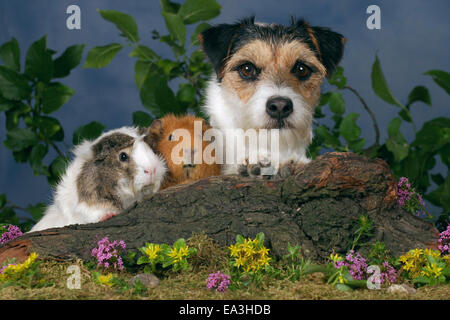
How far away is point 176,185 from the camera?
3857 mm

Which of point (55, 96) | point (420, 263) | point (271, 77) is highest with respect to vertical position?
point (271, 77)

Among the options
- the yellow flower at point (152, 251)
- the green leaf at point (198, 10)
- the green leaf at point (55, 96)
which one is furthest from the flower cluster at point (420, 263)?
the green leaf at point (55, 96)

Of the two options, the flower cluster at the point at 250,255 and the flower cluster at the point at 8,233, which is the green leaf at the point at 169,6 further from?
the flower cluster at the point at 250,255

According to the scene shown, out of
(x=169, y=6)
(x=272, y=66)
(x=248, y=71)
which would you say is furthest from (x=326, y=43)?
(x=169, y=6)

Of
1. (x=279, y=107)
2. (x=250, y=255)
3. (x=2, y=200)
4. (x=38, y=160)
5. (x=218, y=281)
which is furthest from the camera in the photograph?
(x=2, y=200)

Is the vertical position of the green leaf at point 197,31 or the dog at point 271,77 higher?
the green leaf at point 197,31

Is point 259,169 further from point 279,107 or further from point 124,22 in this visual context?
point 124,22

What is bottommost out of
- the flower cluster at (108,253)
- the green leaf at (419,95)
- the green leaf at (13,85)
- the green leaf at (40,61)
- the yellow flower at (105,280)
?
the yellow flower at (105,280)

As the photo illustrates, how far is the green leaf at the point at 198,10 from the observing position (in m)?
5.29

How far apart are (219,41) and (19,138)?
274 centimetres

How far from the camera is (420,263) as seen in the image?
3.46 m

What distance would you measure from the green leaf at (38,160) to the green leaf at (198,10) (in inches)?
85.0

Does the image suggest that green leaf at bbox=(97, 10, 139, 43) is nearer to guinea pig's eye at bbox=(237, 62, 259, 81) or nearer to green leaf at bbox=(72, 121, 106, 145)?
green leaf at bbox=(72, 121, 106, 145)
